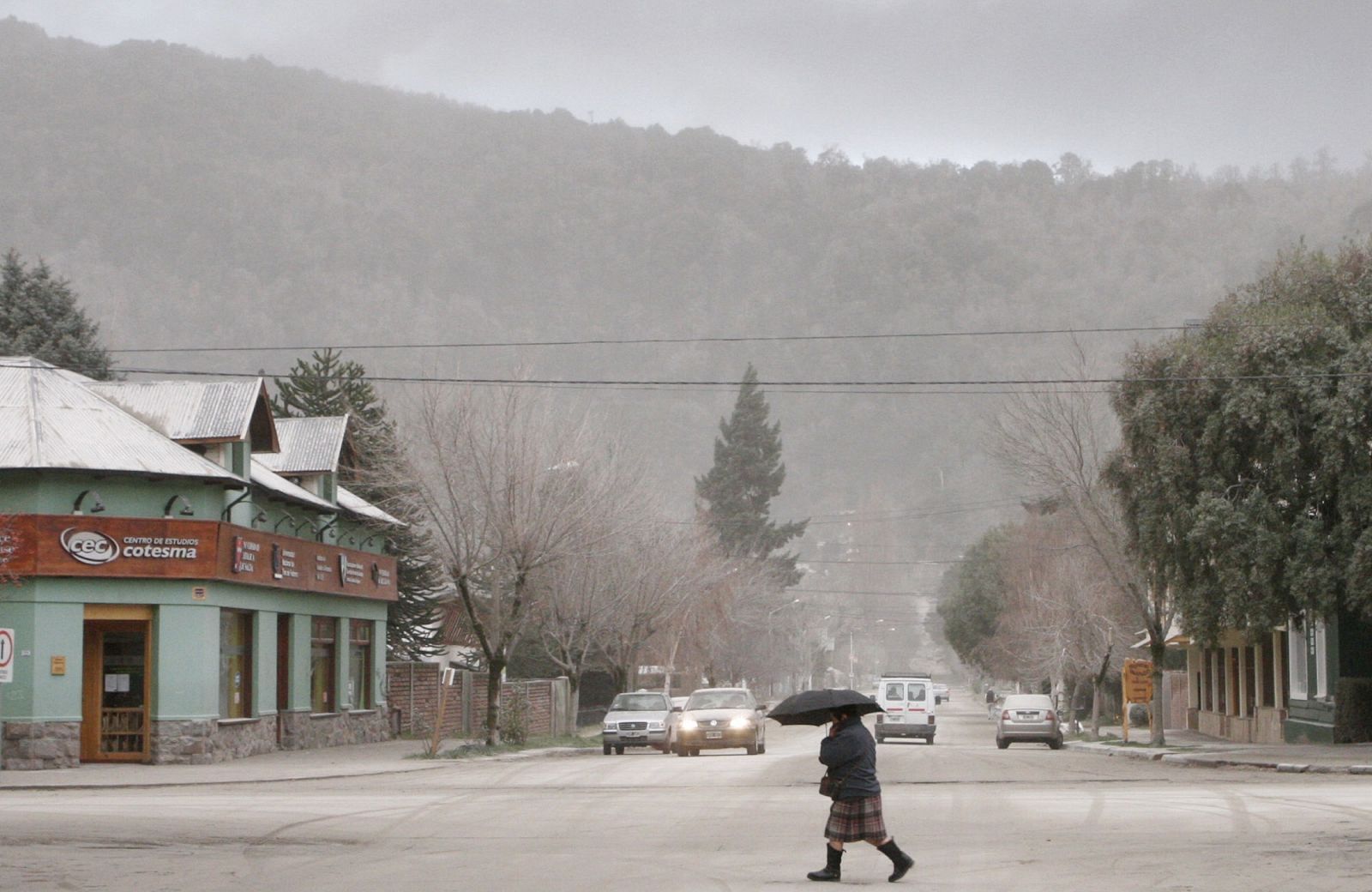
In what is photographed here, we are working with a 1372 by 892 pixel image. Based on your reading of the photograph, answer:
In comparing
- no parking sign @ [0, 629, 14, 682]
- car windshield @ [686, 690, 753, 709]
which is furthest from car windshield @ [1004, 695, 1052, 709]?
no parking sign @ [0, 629, 14, 682]

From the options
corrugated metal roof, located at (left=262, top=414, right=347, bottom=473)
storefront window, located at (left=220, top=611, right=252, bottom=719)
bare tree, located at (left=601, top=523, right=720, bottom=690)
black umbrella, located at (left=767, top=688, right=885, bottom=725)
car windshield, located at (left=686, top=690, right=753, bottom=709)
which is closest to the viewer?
black umbrella, located at (left=767, top=688, right=885, bottom=725)

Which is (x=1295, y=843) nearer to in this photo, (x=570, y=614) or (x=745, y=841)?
(x=745, y=841)

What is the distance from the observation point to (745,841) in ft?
59.4

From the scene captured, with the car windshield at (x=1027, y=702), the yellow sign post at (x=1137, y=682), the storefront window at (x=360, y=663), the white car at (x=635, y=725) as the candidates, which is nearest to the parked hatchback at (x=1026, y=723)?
the car windshield at (x=1027, y=702)

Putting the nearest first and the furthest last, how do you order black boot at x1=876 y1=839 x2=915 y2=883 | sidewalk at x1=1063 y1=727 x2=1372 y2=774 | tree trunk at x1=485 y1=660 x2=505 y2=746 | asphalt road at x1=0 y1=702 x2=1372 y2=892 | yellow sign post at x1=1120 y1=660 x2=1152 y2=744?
black boot at x1=876 y1=839 x2=915 y2=883 → asphalt road at x1=0 y1=702 x2=1372 y2=892 → sidewalk at x1=1063 y1=727 x2=1372 y2=774 → tree trunk at x1=485 y1=660 x2=505 y2=746 → yellow sign post at x1=1120 y1=660 x2=1152 y2=744

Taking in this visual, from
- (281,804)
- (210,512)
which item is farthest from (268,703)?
(281,804)

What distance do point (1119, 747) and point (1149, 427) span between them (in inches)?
472

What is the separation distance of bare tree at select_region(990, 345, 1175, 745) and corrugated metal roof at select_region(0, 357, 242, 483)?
20.8 meters

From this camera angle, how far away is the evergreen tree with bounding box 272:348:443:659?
48.6 m

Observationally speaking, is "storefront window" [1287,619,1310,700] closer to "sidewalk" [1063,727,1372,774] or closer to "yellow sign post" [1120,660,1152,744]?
"sidewalk" [1063,727,1372,774]

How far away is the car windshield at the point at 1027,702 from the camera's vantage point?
1897 inches

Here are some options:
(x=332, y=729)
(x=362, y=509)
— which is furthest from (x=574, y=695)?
(x=332, y=729)

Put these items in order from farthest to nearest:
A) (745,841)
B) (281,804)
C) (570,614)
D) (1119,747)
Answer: (570,614) → (1119,747) → (281,804) → (745,841)

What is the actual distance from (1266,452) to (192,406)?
23.3 m
